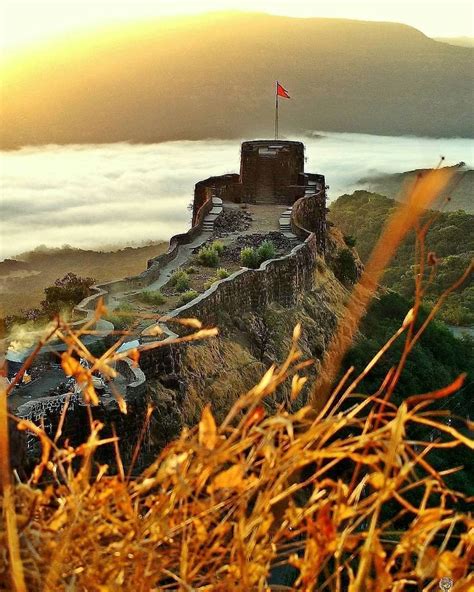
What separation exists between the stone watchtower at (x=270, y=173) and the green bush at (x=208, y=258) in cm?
976

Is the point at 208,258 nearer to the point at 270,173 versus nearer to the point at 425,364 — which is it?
the point at 425,364

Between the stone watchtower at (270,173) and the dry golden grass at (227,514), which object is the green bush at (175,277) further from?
the dry golden grass at (227,514)

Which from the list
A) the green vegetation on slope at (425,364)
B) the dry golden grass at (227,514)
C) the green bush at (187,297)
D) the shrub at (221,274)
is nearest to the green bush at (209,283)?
the shrub at (221,274)

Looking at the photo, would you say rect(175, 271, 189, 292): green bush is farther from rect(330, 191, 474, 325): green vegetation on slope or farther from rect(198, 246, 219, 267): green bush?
rect(330, 191, 474, 325): green vegetation on slope

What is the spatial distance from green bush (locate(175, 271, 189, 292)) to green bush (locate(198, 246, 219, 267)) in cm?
255

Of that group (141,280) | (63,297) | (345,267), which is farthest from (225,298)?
(345,267)

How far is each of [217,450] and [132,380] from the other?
39.1 ft

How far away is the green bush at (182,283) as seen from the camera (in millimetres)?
23828

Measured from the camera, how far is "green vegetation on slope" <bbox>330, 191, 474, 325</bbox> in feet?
199

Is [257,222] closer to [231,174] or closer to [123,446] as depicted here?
[231,174]

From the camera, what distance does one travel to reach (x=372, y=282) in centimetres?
4128

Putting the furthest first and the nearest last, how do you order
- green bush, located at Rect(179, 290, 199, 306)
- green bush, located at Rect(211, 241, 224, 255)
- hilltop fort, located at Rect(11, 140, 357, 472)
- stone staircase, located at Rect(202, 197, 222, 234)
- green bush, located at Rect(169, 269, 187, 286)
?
stone staircase, located at Rect(202, 197, 222, 234), green bush, located at Rect(211, 241, 224, 255), green bush, located at Rect(169, 269, 187, 286), green bush, located at Rect(179, 290, 199, 306), hilltop fort, located at Rect(11, 140, 357, 472)

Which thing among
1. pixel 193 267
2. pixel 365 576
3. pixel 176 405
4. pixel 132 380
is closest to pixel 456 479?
pixel 193 267

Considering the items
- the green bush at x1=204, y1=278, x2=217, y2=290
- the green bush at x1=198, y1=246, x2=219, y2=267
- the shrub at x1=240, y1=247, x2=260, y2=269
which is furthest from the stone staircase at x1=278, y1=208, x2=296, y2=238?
the green bush at x1=204, y1=278, x2=217, y2=290
